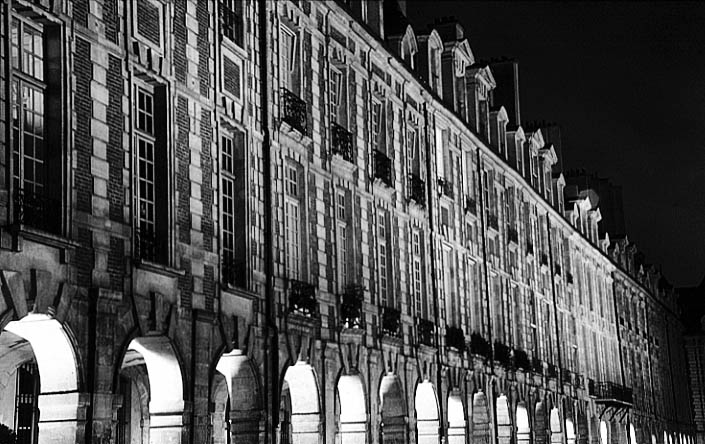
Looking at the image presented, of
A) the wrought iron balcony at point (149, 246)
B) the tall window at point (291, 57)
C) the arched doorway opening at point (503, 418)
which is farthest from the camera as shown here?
the arched doorway opening at point (503, 418)

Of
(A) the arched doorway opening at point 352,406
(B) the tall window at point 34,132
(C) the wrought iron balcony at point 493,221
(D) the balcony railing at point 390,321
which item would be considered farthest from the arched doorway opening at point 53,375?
(C) the wrought iron balcony at point 493,221

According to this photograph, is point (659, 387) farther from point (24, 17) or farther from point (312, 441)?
point (24, 17)

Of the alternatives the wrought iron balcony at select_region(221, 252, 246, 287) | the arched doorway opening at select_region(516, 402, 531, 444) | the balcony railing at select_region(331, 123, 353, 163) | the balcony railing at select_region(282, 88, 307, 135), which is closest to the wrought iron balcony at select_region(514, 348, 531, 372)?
the arched doorway opening at select_region(516, 402, 531, 444)

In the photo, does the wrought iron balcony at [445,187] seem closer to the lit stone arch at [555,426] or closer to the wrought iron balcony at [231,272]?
the wrought iron balcony at [231,272]

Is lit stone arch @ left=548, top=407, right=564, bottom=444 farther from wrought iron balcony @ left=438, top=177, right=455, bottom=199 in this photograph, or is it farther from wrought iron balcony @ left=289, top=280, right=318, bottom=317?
wrought iron balcony @ left=289, top=280, right=318, bottom=317

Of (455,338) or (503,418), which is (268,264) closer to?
(455,338)

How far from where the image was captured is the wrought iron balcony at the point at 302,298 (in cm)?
1848

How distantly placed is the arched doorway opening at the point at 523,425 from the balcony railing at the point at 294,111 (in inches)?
619

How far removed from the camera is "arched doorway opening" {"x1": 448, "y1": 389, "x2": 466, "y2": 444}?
87.3ft

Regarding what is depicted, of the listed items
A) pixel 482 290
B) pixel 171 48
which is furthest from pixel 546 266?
pixel 171 48

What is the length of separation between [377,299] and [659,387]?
137 ft

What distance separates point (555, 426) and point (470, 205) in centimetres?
1076

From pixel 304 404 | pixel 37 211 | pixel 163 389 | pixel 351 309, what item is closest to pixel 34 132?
pixel 37 211

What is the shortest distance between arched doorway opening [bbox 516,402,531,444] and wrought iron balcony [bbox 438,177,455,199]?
7.79 m
